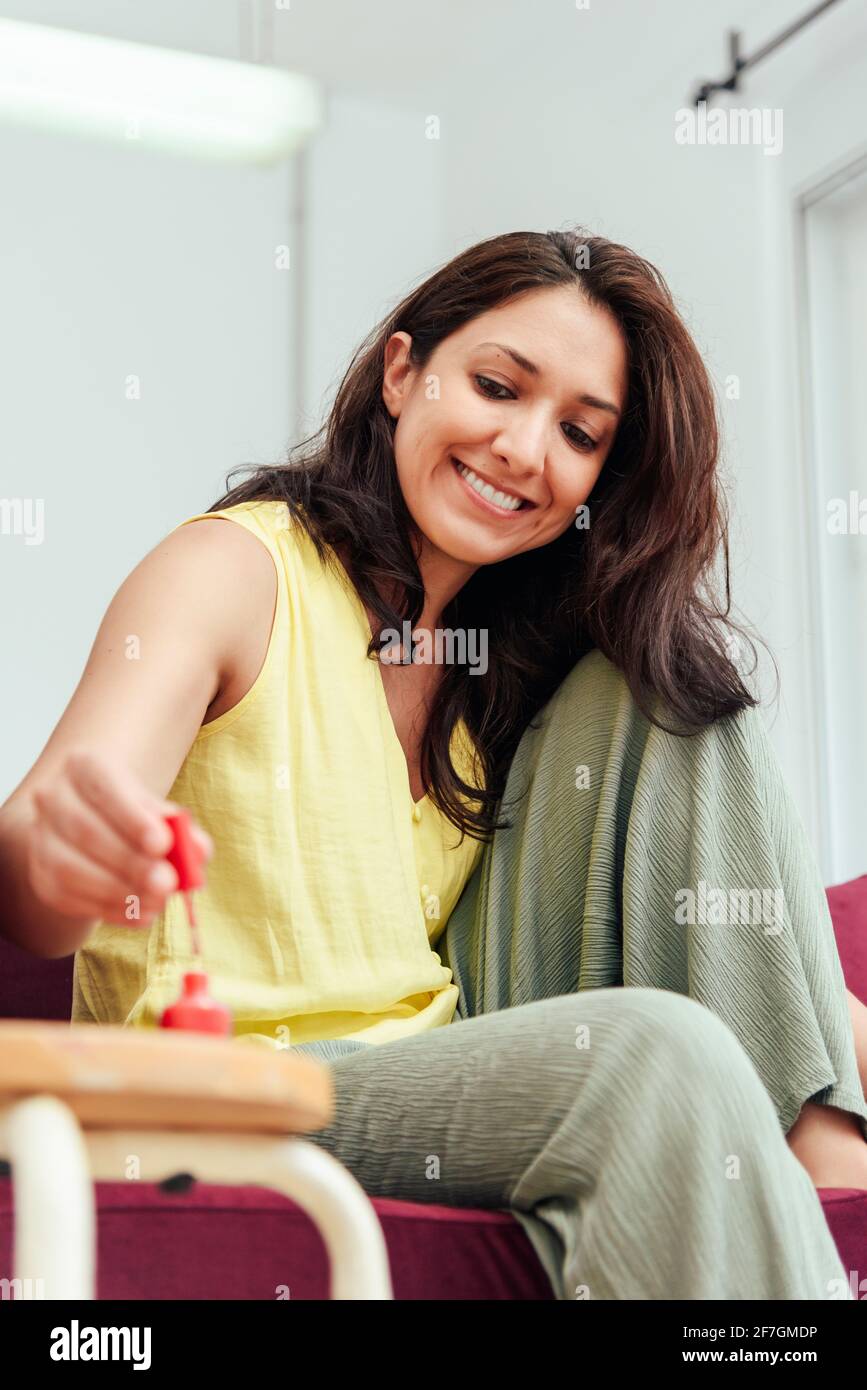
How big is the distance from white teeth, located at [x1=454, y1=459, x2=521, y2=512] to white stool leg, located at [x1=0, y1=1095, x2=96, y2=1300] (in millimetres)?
923

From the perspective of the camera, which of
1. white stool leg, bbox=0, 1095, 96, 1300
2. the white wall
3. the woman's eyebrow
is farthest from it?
the white wall

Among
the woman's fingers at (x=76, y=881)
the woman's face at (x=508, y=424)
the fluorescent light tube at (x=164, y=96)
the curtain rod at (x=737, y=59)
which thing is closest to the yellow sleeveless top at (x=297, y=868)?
the woman's face at (x=508, y=424)

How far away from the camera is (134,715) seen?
926mm

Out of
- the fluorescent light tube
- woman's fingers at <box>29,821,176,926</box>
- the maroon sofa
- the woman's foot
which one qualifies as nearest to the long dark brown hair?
the woman's foot

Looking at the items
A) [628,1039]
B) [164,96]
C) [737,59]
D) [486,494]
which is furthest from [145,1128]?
[737,59]

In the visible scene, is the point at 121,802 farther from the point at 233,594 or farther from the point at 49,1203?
the point at 233,594

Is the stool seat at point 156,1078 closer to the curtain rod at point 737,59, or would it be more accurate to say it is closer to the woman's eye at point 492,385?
the woman's eye at point 492,385

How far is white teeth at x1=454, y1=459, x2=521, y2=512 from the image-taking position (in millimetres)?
1342

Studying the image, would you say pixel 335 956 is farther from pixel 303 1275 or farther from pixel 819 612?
pixel 819 612

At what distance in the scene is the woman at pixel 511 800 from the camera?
793 mm

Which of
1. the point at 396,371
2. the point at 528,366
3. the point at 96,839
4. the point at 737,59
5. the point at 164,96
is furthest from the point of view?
the point at 737,59

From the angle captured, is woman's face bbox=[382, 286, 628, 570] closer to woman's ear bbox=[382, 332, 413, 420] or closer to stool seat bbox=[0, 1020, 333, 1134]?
woman's ear bbox=[382, 332, 413, 420]

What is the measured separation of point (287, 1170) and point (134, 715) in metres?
0.43
